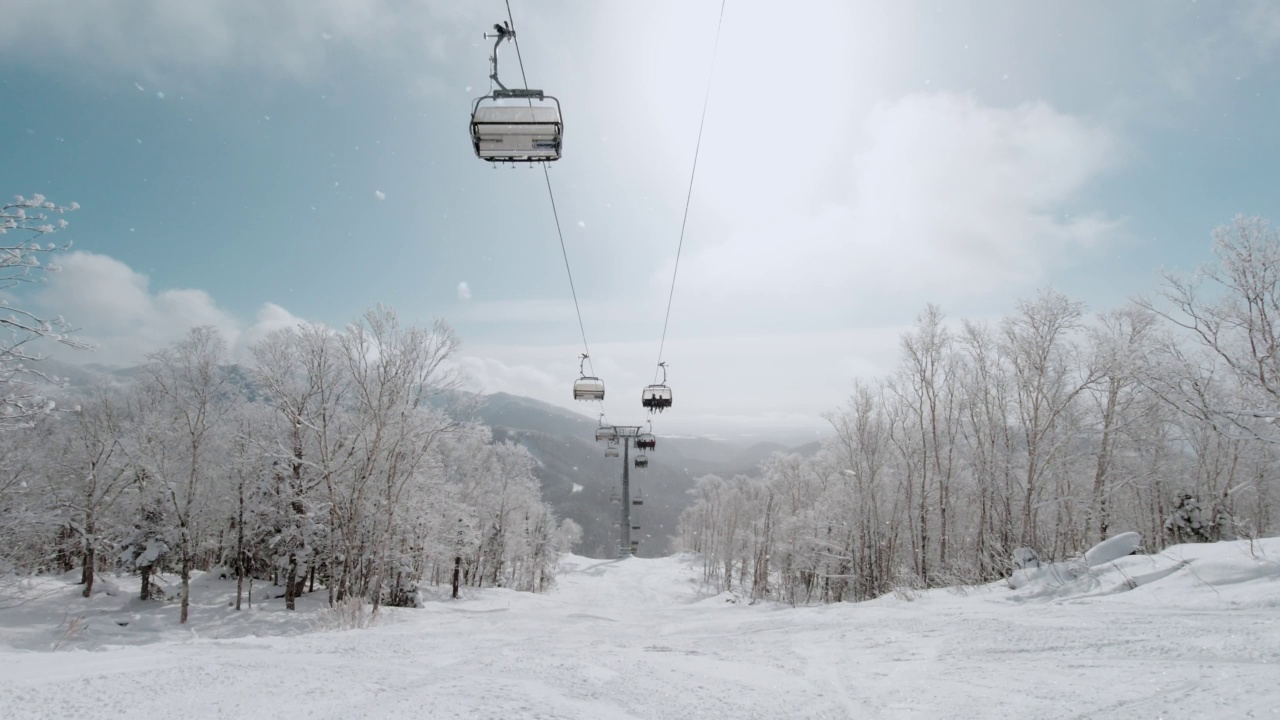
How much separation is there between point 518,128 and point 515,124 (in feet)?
0.19

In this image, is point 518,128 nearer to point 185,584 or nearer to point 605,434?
point 185,584

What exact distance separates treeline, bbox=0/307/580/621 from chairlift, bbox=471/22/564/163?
45.5 feet

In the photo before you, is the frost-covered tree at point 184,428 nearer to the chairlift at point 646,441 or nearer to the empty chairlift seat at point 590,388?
the empty chairlift seat at point 590,388

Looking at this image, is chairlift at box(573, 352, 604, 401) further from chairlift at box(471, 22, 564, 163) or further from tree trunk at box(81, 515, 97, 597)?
tree trunk at box(81, 515, 97, 597)

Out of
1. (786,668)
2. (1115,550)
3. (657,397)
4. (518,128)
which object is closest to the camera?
(786,668)

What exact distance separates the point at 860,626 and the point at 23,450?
30570mm

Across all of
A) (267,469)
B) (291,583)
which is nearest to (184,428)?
(267,469)

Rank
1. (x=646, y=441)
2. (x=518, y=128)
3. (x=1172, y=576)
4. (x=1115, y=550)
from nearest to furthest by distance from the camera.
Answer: (x=518, y=128), (x=1172, y=576), (x=1115, y=550), (x=646, y=441)

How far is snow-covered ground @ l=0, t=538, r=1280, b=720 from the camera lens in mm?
3377

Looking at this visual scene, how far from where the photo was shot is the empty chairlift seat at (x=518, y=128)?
661cm

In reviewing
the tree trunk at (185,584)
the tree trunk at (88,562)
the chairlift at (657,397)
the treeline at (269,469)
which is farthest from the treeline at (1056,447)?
the tree trunk at (88,562)

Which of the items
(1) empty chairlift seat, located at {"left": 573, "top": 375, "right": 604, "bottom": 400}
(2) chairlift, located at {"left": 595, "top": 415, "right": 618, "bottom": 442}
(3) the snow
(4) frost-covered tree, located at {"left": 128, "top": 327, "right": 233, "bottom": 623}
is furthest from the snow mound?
(4) frost-covered tree, located at {"left": 128, "top": 327, "right": 233, "bottom": 623}

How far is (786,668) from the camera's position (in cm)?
523

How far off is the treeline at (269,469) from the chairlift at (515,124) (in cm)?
1386
